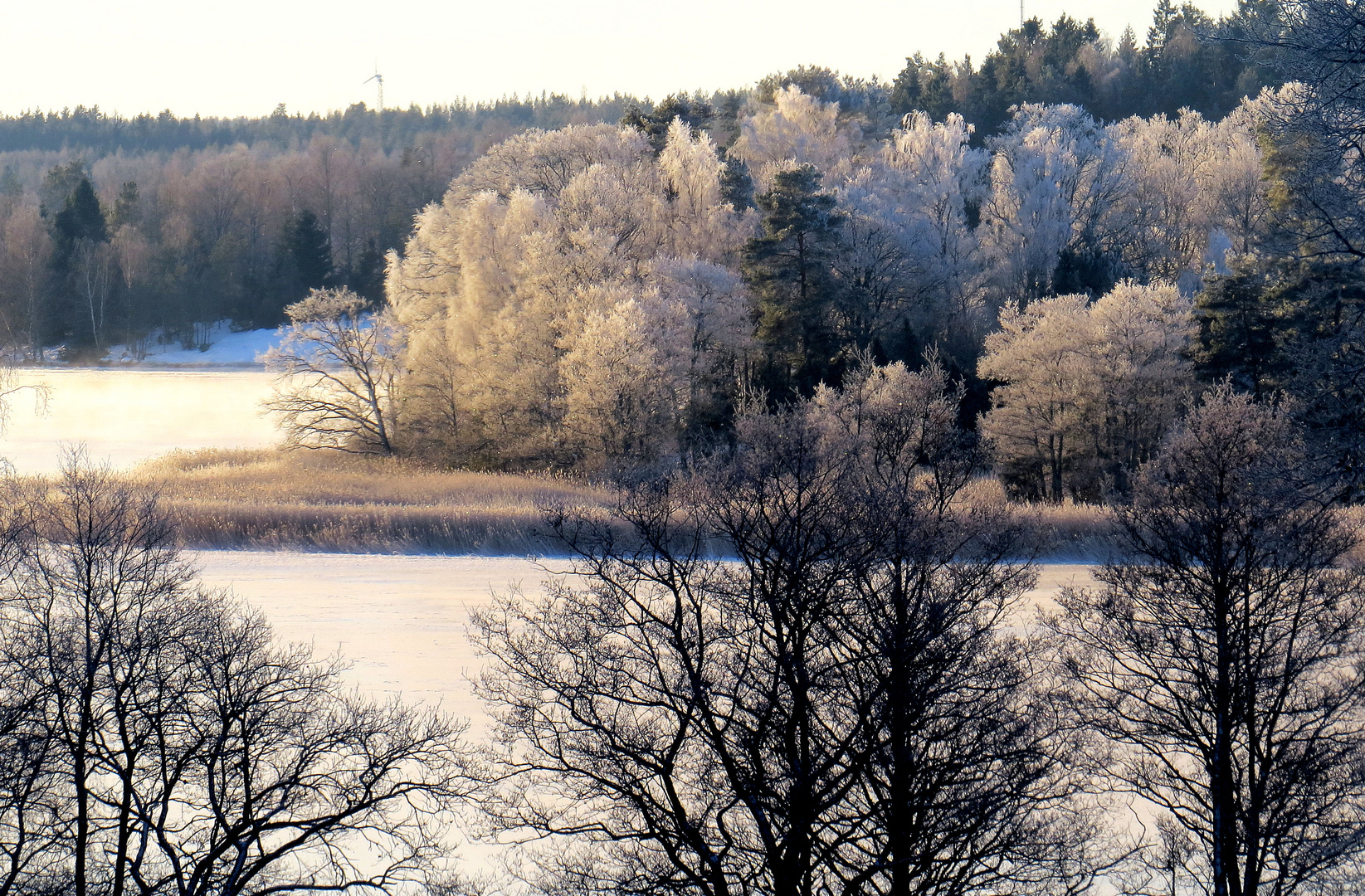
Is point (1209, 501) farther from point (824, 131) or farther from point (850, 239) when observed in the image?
point (824, 131)

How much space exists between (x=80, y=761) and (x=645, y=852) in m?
8.16

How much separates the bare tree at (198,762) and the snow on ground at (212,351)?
2886 inches

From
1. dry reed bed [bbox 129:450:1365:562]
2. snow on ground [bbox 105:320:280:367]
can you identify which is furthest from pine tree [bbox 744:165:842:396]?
snow on ground [bbox 105:320:280:367]

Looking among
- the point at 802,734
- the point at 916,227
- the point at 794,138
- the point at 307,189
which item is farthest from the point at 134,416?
the point at 802,734

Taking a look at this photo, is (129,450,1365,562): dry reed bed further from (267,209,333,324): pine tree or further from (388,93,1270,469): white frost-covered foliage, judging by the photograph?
(267,209,333,324): pine tree

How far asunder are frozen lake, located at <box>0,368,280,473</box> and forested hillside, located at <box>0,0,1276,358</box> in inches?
240

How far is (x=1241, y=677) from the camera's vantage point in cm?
1731

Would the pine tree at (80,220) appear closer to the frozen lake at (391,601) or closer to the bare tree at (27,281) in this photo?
the bare tree at (27,281)

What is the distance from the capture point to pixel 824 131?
211 feet

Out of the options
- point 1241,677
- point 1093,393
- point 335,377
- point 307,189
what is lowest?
point 1241,677

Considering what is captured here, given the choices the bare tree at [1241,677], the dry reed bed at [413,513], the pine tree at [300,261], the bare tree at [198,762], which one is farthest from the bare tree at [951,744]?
the pine tree at [300,261]

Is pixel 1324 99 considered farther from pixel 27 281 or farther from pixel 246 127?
pixel 246 127

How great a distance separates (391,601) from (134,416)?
51378 millimetres

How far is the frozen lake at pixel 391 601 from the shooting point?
25.6 metres
